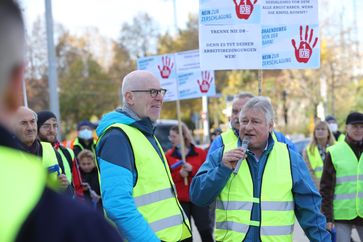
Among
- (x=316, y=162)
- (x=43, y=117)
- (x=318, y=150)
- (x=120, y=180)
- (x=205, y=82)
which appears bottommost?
(x=316, y=162)

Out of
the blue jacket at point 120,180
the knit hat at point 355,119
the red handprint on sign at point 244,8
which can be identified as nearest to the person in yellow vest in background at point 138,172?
the blue jacket at point 120,180

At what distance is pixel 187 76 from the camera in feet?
32.7

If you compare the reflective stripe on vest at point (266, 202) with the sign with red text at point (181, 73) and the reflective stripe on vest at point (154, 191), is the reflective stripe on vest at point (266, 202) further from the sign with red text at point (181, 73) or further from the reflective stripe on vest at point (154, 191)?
the sign with red text at point (181, 73)

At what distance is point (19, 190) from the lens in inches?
44.7

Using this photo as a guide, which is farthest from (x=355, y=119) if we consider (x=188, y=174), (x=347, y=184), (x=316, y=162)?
(x=316, y=162)

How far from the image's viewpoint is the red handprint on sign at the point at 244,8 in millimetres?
5633

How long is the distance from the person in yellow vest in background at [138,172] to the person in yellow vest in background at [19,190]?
210 centimetres

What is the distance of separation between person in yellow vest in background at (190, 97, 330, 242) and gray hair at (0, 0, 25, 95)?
2824mm

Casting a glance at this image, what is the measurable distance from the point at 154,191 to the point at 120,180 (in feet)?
1.04

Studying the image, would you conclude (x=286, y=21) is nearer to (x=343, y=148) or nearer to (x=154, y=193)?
(x=343, y=148)

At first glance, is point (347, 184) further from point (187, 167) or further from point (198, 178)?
point (198, 178)

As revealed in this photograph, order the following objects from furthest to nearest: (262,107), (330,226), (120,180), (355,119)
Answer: (355,119) → (330,226) → (262,107) → (120,180)

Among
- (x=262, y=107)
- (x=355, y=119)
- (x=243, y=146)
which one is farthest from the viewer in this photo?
(x=355, y=119)

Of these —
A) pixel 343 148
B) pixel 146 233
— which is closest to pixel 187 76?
pixel 343 148
